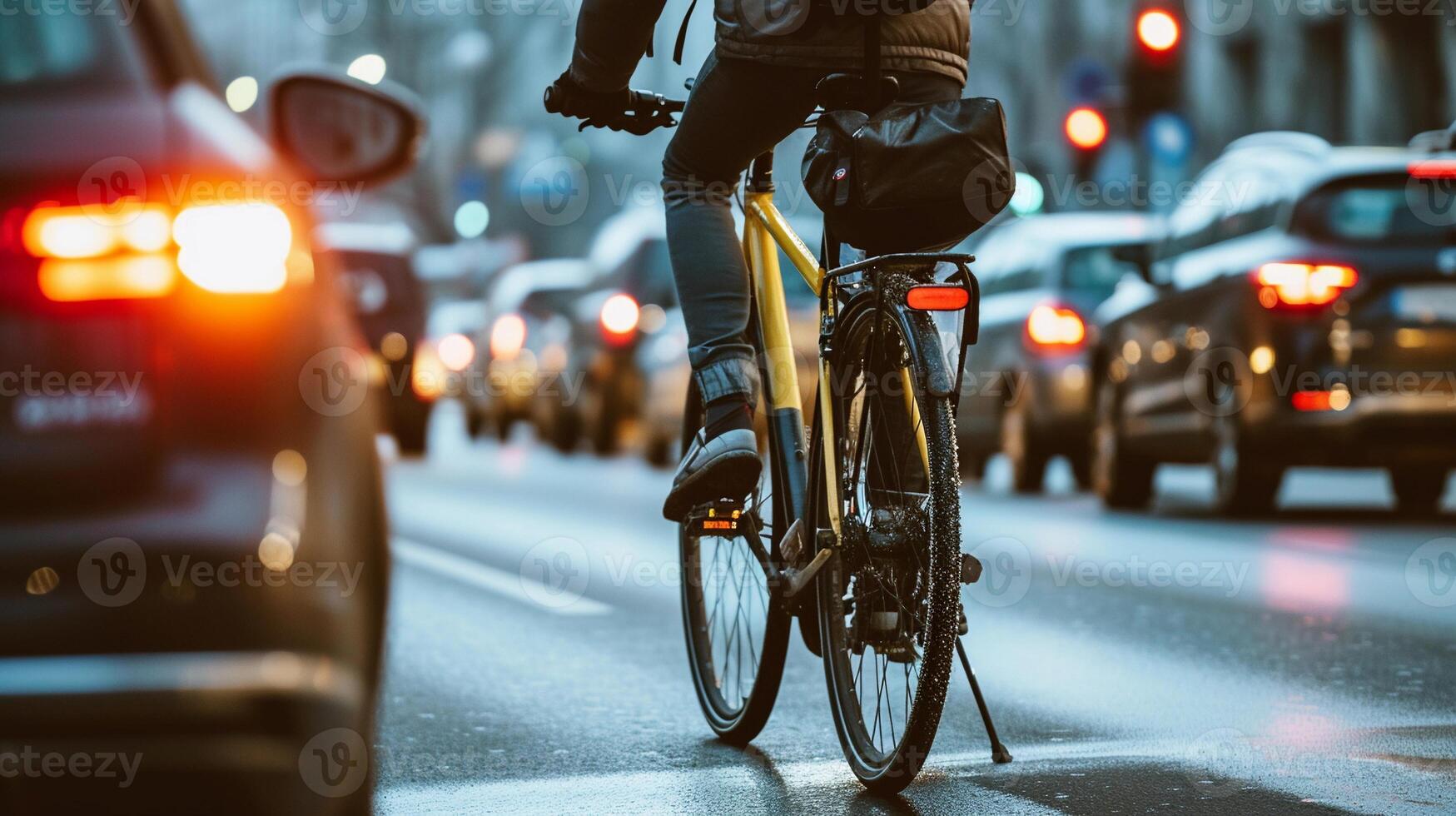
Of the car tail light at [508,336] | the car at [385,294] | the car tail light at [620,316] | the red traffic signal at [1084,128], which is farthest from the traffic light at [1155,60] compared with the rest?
the car tail light at [508,336]

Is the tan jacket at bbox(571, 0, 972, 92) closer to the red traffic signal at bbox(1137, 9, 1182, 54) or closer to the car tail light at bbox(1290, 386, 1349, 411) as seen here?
the car tail light at bbox(1290, 386, 1349, 411)

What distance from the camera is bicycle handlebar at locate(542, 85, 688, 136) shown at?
5.35m

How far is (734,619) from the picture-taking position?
18.3ft

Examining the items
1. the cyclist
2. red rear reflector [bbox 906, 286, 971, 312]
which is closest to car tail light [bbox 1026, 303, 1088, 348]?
the cyclist

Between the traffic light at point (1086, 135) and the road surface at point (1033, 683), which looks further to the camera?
the traffic light at point (1086, 135)

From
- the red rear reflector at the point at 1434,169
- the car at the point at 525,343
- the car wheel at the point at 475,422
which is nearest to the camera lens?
the red rear reflector at the point at 1434,169

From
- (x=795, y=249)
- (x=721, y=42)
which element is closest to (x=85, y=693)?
(x=721, y=42)

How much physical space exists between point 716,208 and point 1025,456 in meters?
10.4

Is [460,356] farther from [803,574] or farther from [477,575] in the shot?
[803,574]

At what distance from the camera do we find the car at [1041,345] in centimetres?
1513

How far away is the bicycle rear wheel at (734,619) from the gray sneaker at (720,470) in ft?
0.62

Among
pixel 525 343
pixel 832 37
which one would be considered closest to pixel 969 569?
pixel 832 37

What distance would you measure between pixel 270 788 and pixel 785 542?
8.26 feet

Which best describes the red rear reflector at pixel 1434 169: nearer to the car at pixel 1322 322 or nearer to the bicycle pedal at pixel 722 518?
the car at pixel 1322 322
